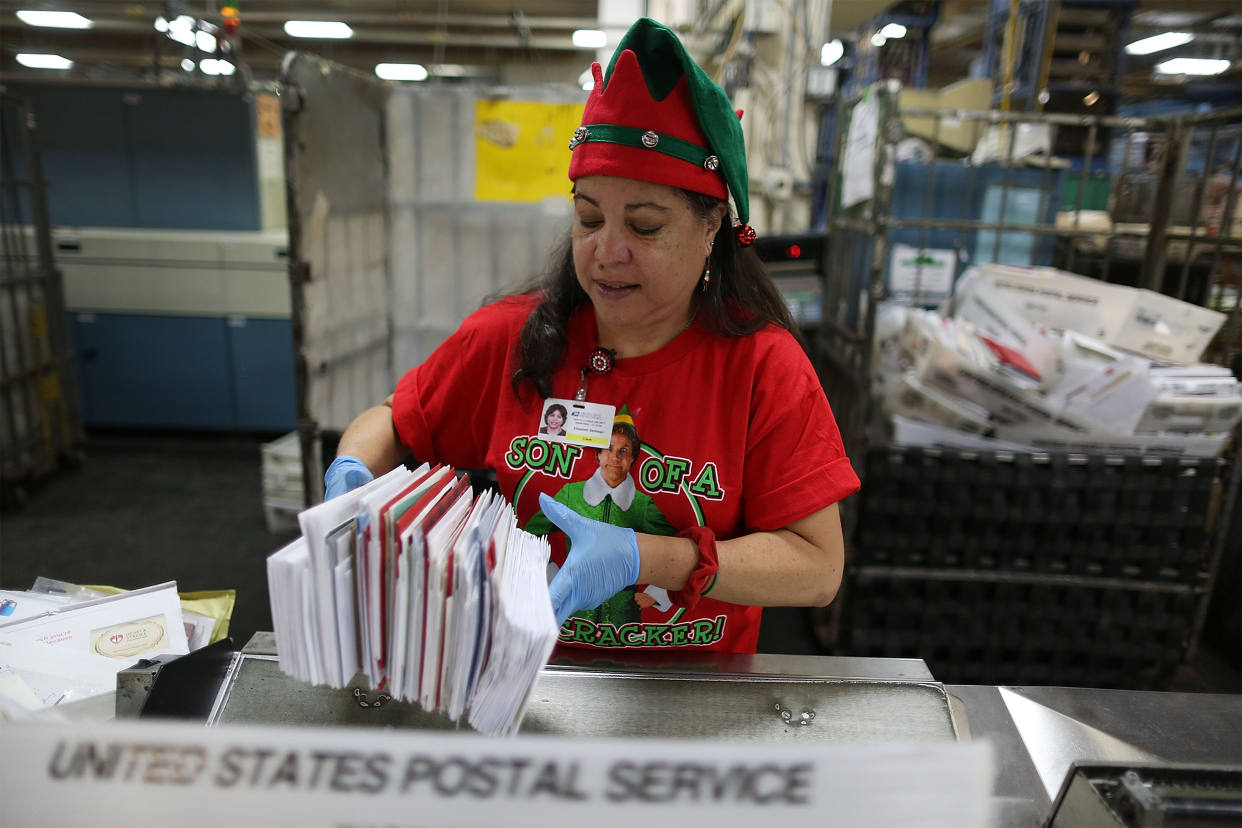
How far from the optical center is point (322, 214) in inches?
94.1

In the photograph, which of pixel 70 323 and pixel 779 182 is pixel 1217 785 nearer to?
pixel 779 182

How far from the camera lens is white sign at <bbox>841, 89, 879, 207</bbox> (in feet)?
7.51

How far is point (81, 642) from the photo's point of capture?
3.38ft

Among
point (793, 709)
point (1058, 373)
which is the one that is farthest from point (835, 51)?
point (793, 709)

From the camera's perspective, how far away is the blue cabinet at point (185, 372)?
4.80m

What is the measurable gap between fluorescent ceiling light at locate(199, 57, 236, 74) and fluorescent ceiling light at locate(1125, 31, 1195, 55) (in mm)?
9139

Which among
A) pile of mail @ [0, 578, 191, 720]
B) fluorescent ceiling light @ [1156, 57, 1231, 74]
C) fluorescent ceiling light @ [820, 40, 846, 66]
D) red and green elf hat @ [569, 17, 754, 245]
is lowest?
pile of mail @ [0, 578, 191, 720]

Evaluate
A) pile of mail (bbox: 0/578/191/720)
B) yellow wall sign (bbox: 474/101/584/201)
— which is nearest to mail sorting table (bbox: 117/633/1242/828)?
pile of mail (bbox: 0/578/191/720)

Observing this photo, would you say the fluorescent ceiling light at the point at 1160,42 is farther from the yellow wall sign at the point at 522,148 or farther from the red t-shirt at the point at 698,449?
the red t-shirt at the point at 698,449

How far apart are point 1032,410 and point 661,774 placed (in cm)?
211

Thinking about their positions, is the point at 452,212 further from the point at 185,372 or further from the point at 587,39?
the point at 587,39

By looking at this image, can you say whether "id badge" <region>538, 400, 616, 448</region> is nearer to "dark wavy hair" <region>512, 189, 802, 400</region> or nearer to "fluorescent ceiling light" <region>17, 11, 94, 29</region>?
"dark wavy hair" <region>512, 189, 802, 400</region>

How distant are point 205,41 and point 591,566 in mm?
5005

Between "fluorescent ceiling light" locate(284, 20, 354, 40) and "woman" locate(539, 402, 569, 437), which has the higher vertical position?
"fluorescent ceiling light" locate(284, 20, 354, 40)
